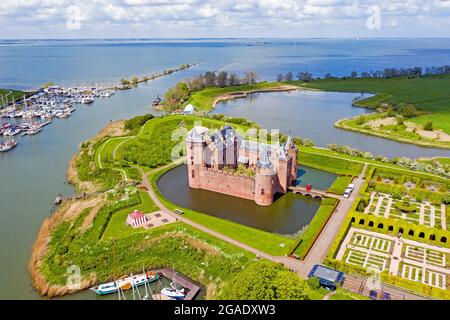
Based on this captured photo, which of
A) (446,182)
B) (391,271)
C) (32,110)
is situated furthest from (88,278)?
(32,110)

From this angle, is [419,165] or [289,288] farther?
[419,165]

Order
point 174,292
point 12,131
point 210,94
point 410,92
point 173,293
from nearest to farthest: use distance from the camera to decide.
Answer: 1. point 173,293
2. point 174,292
3. point 12,131
4. point 210,94
5. point 410,92

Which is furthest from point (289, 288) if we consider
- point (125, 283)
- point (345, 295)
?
point (125, 283)

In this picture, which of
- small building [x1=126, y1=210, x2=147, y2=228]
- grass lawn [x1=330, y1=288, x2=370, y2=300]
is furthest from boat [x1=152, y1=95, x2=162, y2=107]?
grass lawn [x1=330, y1=288, x2=370, y2=300]

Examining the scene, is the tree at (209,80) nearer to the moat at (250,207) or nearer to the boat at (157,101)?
the boat at (157,101)

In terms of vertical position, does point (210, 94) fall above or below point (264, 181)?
above

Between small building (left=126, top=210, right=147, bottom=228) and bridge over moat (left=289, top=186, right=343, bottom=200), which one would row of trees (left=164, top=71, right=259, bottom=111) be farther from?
small building (left=126, top=210, right=147, bottom=228)

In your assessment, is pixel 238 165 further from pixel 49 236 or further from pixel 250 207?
pixel 49 236
